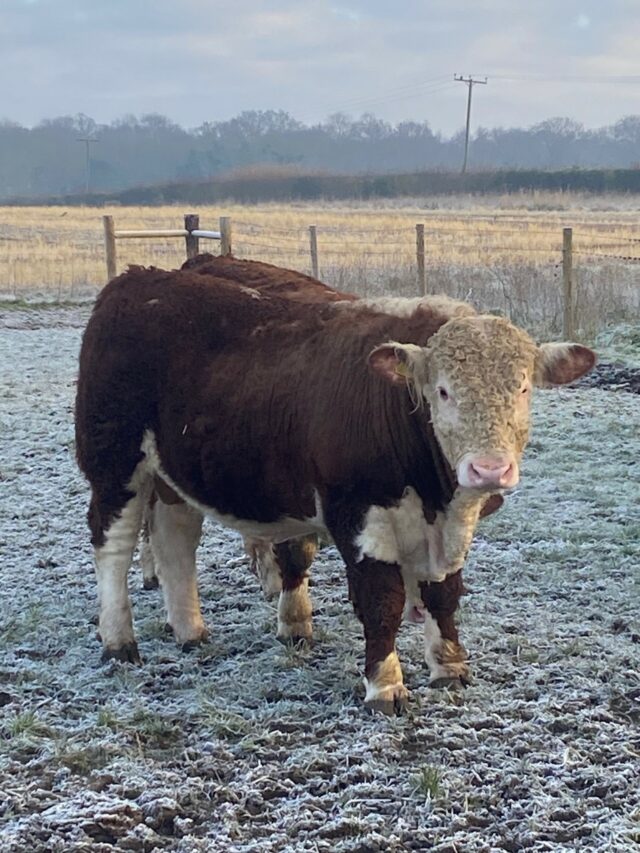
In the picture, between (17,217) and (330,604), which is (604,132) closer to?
(17,217)

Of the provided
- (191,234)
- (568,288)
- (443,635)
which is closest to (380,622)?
(443,635)

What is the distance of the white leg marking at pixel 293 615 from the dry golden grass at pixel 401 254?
9966 millimetres

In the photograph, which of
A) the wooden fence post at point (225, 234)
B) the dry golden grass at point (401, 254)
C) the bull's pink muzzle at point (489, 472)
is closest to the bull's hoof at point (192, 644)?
the bull's pink muzzle at point (489, 472)

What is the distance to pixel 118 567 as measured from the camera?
514 centimetres

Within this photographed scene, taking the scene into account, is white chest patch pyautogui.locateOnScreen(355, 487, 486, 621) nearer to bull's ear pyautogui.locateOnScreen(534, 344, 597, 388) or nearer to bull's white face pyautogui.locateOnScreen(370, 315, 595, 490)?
bull's white face pyautogui.locateOnScreen(370, 315, 595, 490)

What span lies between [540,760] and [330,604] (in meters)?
1.92

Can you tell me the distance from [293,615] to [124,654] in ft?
2.63

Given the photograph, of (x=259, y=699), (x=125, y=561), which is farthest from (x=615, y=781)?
(x=125, y=561)

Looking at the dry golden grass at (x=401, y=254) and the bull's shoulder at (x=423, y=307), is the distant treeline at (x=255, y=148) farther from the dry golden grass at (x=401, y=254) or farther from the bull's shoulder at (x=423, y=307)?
the bull's shoulder at (x=423, y=307)

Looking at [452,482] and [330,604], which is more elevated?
[452,482]

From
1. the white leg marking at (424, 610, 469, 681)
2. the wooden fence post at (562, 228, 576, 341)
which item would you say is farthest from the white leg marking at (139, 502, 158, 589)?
the wooden fence post at (562, 228, 576, 341)

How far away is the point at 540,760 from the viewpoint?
3939 mm

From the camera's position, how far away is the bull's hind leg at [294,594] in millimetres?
5180

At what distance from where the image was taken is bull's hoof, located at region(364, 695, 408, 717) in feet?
14.2
